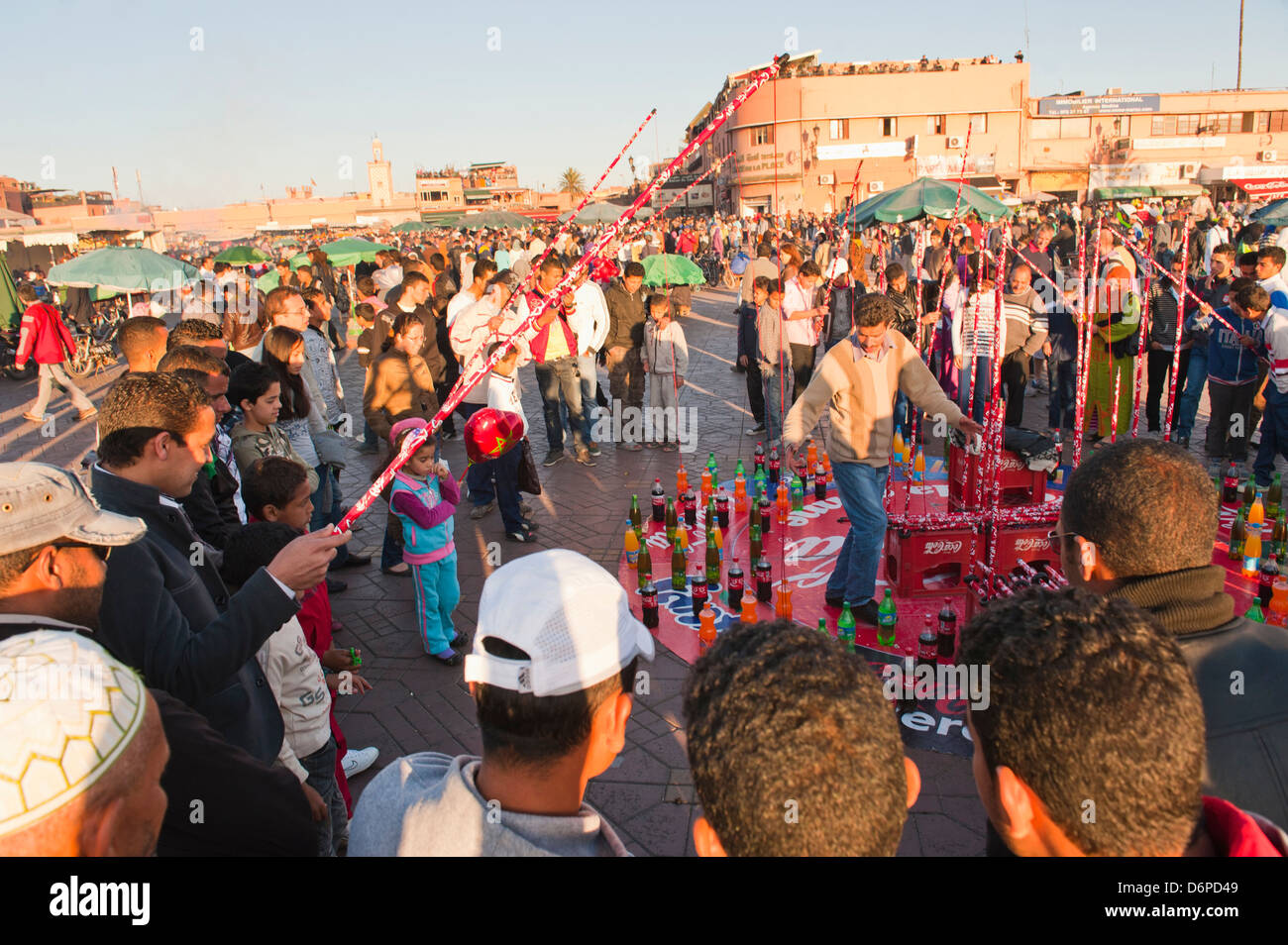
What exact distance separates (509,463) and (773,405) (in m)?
4.67

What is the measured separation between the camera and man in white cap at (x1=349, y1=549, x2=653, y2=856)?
5.16 feet

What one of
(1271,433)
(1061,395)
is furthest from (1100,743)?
(1061,395)

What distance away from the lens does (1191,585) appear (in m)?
2.45

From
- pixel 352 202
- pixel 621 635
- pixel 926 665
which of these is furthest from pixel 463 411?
pixel 352 202

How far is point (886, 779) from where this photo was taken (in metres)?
1.40

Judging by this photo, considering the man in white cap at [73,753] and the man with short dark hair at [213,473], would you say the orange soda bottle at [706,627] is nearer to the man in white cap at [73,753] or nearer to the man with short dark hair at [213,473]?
the man with short dark hair at [213,473]

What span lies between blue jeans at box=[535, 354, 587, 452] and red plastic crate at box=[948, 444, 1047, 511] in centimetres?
431

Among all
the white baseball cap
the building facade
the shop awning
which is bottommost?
the white baseball cap

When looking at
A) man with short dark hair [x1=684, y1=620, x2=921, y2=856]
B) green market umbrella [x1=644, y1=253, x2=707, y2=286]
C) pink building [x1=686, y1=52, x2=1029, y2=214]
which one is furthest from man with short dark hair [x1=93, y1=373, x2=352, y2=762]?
pink building [x1=686, y1=52, x2=1029, y2=214]

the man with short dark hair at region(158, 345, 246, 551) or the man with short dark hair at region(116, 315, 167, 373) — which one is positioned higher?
the man with short dark hair at region(116, 315, 167, 373)

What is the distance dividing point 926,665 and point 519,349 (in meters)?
4.51

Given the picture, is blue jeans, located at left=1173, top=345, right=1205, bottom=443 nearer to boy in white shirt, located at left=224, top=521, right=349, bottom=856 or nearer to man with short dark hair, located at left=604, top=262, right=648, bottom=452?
man with short dark hair, located at left=604, top=262, right=648, bottom=452

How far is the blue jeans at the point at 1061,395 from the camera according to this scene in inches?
384
